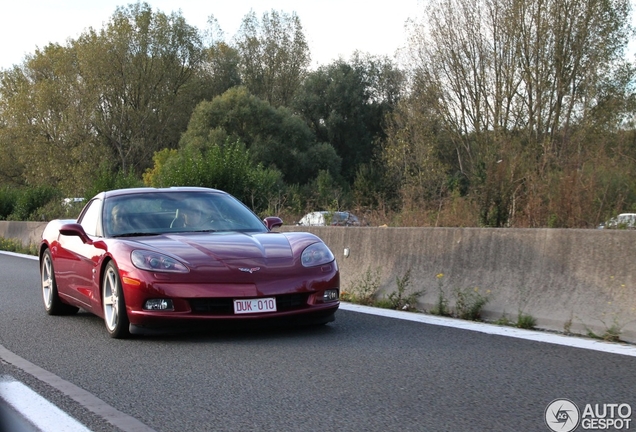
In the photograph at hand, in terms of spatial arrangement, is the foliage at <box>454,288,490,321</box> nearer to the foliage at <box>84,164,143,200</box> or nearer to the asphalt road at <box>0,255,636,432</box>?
the asphalt road at <box>0,255,636,432</box>

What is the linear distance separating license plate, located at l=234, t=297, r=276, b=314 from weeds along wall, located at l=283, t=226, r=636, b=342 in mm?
2287

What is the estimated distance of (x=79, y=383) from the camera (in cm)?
565

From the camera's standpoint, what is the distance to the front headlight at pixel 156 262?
282 inches

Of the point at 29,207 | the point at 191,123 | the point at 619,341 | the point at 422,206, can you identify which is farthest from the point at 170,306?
the point at 191,123

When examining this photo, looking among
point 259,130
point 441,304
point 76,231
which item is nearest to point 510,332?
point 441,304

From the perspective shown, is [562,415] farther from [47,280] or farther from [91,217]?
[47,280]

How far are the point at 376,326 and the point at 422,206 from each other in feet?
21.8

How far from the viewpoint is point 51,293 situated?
9484mm

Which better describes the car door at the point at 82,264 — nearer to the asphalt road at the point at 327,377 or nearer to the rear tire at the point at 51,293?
the rear tire at the point at 51,293

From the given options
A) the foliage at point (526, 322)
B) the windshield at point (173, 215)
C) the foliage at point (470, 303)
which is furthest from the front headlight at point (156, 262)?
the foliage at point (526, 322)

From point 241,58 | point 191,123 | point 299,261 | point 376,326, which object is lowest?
point 376,326

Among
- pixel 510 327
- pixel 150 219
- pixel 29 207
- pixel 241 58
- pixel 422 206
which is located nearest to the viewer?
pixel 510 327

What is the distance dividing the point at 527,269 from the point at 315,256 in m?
2.01

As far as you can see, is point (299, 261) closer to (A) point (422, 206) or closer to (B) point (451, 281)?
(B) point (451, 281)
